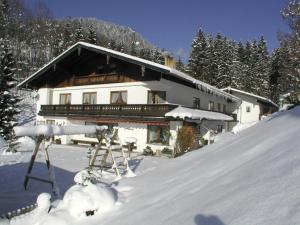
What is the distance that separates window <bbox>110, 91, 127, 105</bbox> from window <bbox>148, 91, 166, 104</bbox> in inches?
94.0

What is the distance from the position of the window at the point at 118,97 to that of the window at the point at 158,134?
3727 mm

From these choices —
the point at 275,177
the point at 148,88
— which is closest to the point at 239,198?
the point at 275,177

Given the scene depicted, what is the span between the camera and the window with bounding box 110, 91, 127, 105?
2893 cm

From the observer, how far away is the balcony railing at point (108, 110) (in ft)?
82.3

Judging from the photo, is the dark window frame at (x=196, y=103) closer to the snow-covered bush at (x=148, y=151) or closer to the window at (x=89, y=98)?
the snow-covered bush at (x=148, y=151)

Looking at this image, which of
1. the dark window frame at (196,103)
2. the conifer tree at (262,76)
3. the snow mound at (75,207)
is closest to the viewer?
the snow mound at (75,207)

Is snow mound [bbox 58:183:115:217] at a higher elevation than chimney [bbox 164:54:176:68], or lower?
lower

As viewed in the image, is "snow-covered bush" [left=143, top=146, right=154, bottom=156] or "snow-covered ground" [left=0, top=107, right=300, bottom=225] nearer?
"snow-covered ground" [left=0, top=107, right=300, bottom=225]

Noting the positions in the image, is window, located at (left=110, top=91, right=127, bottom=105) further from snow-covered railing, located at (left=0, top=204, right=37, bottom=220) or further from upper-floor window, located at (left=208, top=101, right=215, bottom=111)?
snow-covered railing, located at (left=0, top=204, right=37, bottom=220)

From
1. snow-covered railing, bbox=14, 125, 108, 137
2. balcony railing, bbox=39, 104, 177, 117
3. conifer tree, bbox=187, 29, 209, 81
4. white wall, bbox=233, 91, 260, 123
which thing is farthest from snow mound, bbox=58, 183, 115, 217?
A: conifer tree, bbox=187, 29, 209, 81

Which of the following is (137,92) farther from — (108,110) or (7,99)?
(7,99)

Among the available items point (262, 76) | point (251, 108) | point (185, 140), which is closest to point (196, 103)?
point (185, 140)

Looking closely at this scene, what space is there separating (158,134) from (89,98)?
8.43 metres

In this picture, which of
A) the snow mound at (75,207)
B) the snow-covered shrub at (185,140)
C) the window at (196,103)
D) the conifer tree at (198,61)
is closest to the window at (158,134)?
the snow-covered shrub at (185,140)
